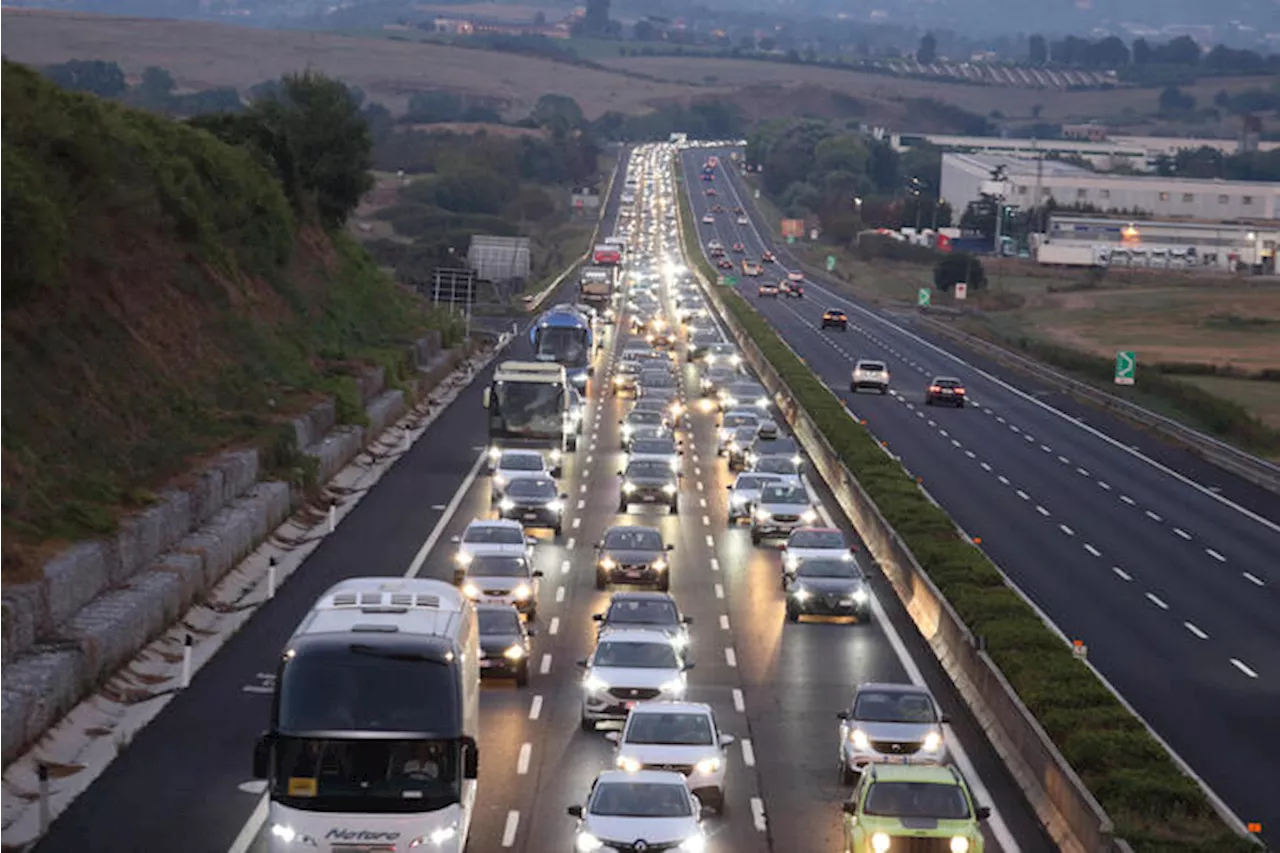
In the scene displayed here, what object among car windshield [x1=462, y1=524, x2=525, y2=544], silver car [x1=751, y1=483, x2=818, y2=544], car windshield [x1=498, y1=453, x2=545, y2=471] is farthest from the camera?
car windshield [x1=498, y1=453, x2=545, y2=471]

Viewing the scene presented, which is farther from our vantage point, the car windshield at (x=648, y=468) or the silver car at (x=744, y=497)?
the car windshield at (x=648, y=468)

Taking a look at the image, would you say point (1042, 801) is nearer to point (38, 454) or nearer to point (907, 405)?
point (38, 454)

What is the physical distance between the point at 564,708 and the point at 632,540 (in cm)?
1316

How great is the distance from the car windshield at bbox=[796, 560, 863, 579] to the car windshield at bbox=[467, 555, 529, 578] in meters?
Answer: 5.57

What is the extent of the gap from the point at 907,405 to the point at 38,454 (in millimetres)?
55231

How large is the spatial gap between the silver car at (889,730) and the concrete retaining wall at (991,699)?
125cm

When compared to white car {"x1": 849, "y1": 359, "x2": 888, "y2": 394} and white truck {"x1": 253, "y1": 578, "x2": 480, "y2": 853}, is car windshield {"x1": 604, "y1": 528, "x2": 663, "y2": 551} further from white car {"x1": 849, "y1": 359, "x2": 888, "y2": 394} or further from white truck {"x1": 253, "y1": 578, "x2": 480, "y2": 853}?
white car {"x1": 849, "y1": 359, "x2": 888, "y2": 394}

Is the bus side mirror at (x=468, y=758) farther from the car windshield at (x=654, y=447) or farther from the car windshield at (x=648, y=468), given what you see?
the car windshield at (x=654, y=447)

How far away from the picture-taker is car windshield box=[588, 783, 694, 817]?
2631cm

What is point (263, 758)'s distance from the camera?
2423cm

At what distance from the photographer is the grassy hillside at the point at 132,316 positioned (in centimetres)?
4716

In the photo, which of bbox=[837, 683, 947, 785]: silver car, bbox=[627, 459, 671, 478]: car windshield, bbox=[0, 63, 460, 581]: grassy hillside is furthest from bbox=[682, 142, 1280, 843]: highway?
bbox=[0, 63, 460, 581]: grassy hillside

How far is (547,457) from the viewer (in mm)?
68938

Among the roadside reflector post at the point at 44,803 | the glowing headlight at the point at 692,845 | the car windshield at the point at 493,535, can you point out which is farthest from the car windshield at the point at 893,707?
the car windshield at the point at 493,535
